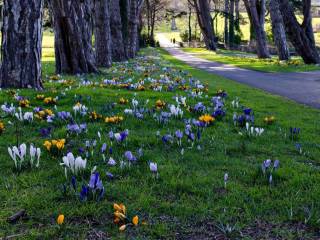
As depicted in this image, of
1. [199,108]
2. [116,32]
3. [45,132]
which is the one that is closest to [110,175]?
[45,132]

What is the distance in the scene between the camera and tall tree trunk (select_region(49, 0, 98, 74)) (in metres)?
17.7

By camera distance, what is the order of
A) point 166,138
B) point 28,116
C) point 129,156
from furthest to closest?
point 28,116 < point 166,138 < point 129,156

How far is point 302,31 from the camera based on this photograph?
30906mm

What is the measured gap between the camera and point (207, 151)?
5.77 m

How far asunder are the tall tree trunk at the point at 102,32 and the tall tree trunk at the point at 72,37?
14.0 feet

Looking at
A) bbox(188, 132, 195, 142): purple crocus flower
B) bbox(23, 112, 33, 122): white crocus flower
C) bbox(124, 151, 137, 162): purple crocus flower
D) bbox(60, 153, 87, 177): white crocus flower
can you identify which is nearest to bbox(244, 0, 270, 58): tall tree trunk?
bbox(23, 112, 33, 122): white crocus flower

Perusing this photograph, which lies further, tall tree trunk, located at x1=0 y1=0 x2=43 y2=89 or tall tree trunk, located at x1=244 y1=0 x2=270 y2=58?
tall tree trunk, located at x1=244 y1=0 x2=270 y2=58

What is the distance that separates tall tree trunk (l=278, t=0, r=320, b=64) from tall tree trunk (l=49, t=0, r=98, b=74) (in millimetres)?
16752

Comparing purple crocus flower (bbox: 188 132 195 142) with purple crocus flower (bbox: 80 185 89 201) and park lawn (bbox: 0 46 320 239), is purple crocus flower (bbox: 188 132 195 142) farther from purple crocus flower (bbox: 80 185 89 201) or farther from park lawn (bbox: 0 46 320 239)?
purple crocus flower (bbox: 80 185 89 201)

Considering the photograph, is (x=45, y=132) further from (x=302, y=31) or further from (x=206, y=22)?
(x=206, y=22)

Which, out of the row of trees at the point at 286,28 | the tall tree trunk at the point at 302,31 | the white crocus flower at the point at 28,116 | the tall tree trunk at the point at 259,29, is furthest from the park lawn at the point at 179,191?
the tall tree trunk at the point at 259,29

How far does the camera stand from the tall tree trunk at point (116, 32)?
3148cm

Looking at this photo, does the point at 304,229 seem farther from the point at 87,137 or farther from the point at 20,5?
the point at 20,5

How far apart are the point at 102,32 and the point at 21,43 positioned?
13.8 meters
